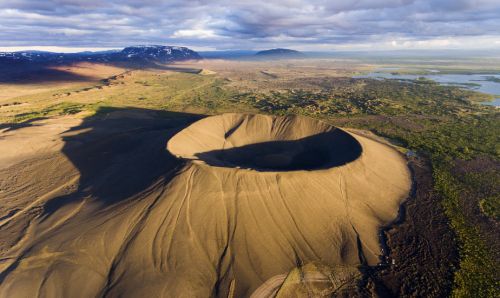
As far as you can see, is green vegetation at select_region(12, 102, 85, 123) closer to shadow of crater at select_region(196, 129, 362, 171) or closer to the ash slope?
shadow of crater at select_region(196, 129, 362, 171)

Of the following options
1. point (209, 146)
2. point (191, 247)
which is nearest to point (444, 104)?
point (209, 146)

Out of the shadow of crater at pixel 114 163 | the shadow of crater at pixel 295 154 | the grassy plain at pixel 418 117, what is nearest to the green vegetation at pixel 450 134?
the grassy plain at pixel 418 117

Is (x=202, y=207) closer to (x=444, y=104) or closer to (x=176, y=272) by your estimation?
(x=176, y=272)

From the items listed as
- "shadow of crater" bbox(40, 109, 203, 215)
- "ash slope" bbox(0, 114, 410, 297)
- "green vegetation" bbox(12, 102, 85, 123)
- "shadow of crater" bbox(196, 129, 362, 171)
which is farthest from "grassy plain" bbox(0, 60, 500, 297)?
"shadow of crater" bbox(40, 109, 203, 215)

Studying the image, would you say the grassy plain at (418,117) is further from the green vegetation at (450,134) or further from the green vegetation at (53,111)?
the green vegetation at (53,111)

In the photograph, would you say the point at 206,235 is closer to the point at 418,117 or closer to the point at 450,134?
the point at 450,134
